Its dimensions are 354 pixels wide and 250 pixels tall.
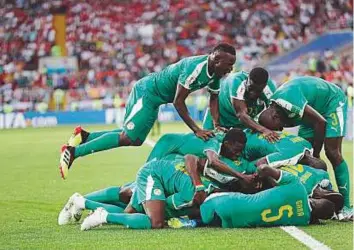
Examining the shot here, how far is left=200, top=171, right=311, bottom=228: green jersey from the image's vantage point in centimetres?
938

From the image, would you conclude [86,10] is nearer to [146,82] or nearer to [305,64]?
[305,64]

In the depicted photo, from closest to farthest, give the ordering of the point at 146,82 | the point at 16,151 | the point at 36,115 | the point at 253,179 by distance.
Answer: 1. the point at 253,179
2. the point at 146,82
3. the point at 16,151
4. the point at 36,115

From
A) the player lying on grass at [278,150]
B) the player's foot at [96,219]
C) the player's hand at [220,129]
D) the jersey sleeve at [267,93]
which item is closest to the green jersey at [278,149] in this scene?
the player lying on grass at [278,150]

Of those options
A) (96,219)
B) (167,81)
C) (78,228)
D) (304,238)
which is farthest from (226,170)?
(167,81)

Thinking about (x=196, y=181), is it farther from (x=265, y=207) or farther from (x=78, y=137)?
(x=78, y=137)

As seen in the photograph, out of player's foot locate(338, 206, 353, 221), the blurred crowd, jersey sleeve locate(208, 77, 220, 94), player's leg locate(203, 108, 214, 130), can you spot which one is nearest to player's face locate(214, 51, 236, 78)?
jersey sleeve locate(208, 77, 220, 94)

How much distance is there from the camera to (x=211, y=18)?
44.4 m

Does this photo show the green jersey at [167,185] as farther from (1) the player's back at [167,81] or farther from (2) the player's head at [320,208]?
(1) the player's back at [167,81]

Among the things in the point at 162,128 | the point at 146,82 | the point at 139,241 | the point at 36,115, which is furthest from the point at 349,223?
the point at 36,115

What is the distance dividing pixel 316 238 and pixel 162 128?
24.0m

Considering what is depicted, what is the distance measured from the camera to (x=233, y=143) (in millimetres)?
9688

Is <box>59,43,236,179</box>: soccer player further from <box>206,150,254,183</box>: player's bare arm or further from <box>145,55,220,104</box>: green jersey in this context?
<box>206,150,254,183</box>: player's bare arm

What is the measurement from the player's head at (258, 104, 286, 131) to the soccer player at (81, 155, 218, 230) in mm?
1197

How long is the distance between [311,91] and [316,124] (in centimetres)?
45
